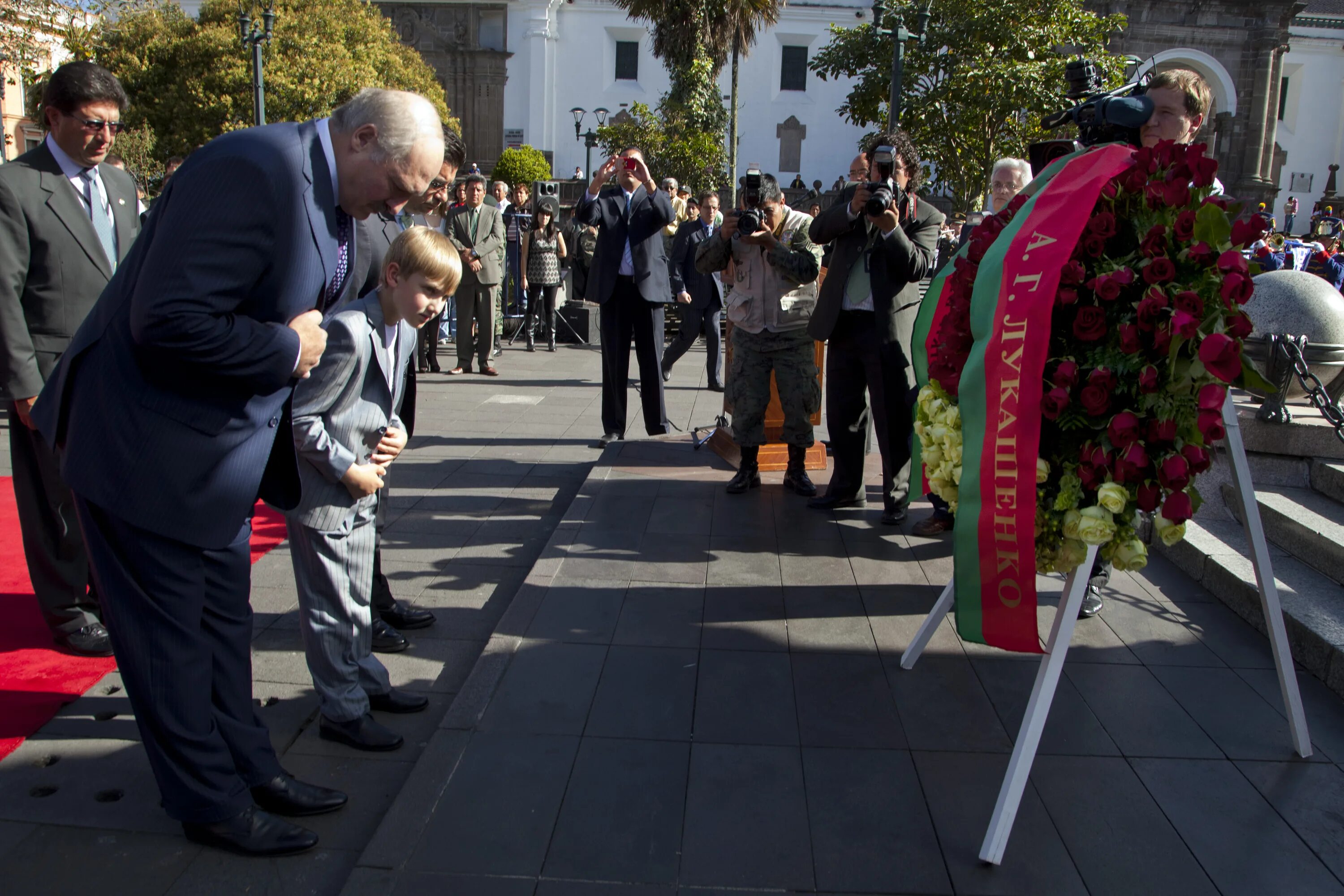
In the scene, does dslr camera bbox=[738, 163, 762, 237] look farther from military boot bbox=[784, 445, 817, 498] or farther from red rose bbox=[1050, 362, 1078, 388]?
red rose bbox=[1050, 362, 1078, 388]

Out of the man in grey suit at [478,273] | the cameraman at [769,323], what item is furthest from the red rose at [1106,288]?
the man in grey suit at [478,273]

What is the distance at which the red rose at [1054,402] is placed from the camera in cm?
265

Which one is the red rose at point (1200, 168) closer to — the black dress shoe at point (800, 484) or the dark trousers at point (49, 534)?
the black dress shoe at point (800, 484)

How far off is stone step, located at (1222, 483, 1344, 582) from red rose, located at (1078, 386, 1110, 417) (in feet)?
6.65

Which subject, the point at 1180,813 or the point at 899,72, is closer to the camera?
the point at 1180,813

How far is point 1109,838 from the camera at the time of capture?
2.76 metres

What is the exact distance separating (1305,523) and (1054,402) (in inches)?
110

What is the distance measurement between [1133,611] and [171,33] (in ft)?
122

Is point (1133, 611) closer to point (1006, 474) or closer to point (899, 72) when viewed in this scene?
point (1006, 474)

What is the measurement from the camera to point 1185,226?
2641 millimetres

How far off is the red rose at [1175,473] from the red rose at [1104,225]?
0.60m

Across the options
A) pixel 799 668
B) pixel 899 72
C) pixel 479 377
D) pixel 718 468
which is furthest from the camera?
pixel 899 72

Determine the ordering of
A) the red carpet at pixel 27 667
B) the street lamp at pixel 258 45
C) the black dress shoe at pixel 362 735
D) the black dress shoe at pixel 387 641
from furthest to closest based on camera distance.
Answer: the street lamp at pixel 258 45
the black dress shoe at pixel 387 641
the red carpet at pixel 27 667
the black dress shoe at pixel 362 735

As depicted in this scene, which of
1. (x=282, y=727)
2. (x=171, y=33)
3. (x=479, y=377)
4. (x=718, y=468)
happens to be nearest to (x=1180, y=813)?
(x=282, y=727)
